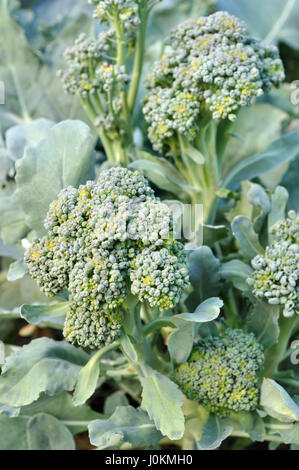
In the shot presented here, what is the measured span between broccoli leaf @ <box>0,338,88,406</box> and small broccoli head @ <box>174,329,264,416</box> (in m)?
0.18

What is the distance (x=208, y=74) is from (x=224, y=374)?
18.6 inches

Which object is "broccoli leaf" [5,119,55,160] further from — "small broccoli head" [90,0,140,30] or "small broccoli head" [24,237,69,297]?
"small broccoli head" [24,237,69,297]

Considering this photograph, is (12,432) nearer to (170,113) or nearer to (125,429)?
(125,429)

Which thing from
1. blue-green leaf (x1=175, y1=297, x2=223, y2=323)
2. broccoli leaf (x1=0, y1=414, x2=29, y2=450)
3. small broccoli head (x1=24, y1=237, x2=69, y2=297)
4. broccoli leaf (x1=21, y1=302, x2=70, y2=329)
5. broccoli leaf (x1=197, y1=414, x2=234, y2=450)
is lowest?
broccoli leaf (x1=0, y1=414, x2=29, y2=450)

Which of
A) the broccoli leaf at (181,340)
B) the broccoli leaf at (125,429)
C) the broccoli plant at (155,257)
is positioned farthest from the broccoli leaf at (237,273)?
the broccoli leaf at (125,429)

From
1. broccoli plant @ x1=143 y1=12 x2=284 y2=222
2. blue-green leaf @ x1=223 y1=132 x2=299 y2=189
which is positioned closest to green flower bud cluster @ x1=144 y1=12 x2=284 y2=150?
broccoli plant @ x1=143 y1=12 x2=284 y2=222

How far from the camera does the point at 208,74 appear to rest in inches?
33.6

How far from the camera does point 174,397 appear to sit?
2.51 ft

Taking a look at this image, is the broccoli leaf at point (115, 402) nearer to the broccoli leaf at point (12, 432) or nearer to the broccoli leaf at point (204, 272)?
the broccoli leaf at point (12, 432)

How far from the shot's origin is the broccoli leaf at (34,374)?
31.0 inches

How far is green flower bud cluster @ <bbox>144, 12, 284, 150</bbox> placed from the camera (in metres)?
0.84

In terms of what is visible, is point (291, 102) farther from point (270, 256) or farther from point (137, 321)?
point (137, 321)

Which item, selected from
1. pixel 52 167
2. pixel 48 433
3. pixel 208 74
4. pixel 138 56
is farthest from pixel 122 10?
pixel 48 433

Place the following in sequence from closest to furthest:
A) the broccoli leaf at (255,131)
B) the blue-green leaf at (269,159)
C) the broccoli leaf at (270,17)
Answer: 1. the blue-green leaf at (269,159)
2. the broccoli leaf at (255,131)
3. the broccoli leaf at (270,17)
